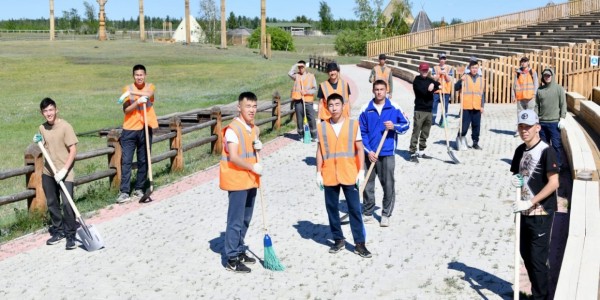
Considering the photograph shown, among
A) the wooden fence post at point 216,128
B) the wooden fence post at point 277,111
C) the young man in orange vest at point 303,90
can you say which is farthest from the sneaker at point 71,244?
the wooden fence post at point 277,111

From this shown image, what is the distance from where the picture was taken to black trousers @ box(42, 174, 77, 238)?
8.50 metres

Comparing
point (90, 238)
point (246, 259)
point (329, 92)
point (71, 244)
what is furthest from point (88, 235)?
point (329, 92)

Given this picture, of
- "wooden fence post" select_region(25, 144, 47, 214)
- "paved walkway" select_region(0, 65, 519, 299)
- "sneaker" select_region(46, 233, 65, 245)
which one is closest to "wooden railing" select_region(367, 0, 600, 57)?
"paved walkway" select_region(0, 65, 519, 299)

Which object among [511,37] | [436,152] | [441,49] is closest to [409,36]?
[441,49]

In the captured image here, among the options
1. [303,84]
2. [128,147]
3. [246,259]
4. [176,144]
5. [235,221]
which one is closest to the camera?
[235,221]

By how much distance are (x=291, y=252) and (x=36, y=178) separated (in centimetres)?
352

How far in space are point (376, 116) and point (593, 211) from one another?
2.66 m

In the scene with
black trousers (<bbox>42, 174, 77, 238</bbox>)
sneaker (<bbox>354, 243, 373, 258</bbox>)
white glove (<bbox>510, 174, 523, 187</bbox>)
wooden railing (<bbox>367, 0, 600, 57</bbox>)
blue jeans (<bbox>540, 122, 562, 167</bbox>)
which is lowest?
sneaker (<bbox>354, 243, 373, 258</bbox>)

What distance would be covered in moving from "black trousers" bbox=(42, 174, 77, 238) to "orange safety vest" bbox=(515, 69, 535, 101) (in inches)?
381

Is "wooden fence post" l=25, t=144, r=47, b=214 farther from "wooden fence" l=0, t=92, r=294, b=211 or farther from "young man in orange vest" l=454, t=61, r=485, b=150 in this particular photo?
"young man in orange vest" l=454, t=61, r=485, b=150

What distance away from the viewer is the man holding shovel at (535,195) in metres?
6.02

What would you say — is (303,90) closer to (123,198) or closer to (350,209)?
(123,198)

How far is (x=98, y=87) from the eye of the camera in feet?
123

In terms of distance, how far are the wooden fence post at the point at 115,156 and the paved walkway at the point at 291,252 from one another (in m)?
0.66
